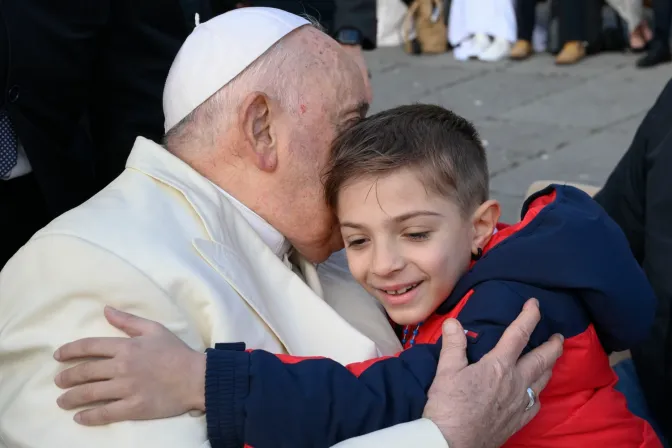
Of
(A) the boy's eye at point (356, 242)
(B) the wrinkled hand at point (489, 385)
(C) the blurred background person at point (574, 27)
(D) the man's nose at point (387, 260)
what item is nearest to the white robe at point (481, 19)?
(C) the blurred background person at point (574, 27)

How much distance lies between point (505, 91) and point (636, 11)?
1599 mm

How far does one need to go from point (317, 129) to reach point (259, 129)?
0.47ft

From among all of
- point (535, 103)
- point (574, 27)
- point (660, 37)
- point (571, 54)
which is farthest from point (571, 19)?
point (535, 103)

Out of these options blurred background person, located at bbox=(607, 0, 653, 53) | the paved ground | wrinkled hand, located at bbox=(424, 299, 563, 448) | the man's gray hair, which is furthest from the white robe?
wrinkled hand, located at bbox=(424, 299, 563, 448)

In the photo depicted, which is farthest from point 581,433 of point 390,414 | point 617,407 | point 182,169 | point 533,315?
point 182,169

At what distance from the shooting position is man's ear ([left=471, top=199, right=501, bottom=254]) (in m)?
2.43

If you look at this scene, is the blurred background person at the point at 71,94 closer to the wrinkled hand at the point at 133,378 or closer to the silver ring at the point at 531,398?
the wrinkled hand at the point at 133,378

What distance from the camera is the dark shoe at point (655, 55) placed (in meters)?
8.96

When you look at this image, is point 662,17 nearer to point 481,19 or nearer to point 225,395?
point 481,19

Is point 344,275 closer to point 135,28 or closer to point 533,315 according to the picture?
point 533,315

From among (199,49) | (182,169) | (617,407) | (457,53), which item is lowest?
(457,53)

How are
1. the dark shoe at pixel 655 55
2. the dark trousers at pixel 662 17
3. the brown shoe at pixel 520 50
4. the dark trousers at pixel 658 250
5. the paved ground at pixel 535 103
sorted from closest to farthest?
the dark trousers at pixel 658 250 → the paved ground at pixel 535 103 → the dark trousers at pixel 662 17 → the dark shoe at pixel 655 55 → the brown shoe at pixel 520 50

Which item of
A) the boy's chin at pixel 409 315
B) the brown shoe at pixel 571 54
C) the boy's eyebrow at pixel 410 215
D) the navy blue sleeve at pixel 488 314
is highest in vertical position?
the boy's eyebrow at pixel 410 215

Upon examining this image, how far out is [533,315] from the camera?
7.11 ft
